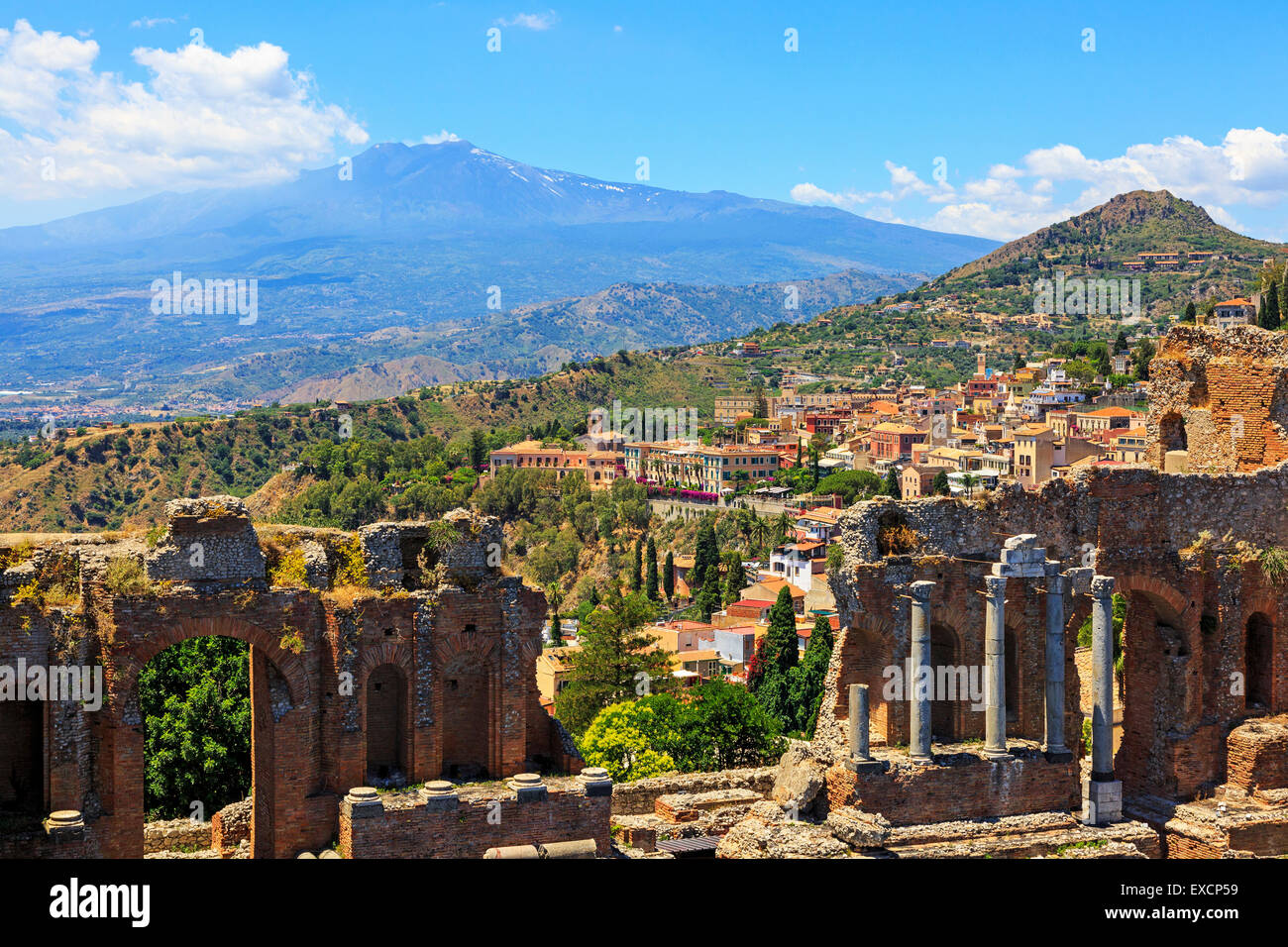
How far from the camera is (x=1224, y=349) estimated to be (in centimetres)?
3222

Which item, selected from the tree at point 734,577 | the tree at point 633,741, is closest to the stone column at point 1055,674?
the tree at point 633,741

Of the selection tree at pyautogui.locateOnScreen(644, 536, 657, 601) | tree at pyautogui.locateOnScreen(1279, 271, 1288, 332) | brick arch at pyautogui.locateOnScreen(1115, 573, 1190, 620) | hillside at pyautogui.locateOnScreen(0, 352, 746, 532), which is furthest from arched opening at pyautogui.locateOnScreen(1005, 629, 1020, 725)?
hillside at pyautogui.locateOnScreen(0, 352, 746, 532)

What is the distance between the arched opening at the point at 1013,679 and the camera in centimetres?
2859

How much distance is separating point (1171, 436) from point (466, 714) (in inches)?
758

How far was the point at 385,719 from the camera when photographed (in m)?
25.3

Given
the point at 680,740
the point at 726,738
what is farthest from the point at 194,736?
the point at 726,738

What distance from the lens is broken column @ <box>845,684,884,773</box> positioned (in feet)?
83.8

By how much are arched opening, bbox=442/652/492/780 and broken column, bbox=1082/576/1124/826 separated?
12.3 meters

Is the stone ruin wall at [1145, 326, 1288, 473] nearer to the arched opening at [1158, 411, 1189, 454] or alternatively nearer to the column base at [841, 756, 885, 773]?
the arched opening at [1158, 411, 1189, 454]

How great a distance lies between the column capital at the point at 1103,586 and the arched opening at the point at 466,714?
12.5 metres

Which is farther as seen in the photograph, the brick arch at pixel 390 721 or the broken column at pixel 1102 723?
the broken column at pixel 1102 723

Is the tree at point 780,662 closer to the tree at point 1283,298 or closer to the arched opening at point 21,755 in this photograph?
the tree at point 1283,298
